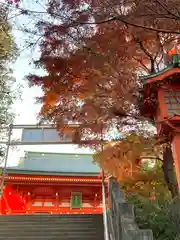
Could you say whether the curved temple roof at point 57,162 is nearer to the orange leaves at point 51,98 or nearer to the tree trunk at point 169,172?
the tree trunk at point 169,172

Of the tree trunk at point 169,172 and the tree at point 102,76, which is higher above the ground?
the tree at point 102,76

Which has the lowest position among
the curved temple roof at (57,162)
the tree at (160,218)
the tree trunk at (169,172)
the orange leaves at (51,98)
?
the tree at (160,218)

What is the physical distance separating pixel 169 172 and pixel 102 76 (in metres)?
3.29

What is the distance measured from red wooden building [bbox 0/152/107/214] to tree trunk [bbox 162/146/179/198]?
25.4 feet

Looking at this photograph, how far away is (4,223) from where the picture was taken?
735cm

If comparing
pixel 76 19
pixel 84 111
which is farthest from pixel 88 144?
pixel 76 19

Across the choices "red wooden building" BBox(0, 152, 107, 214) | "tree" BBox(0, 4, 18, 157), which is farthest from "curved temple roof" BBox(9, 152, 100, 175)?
"tree" BBox(0, 4, 18, 157)

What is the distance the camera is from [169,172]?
6.97m

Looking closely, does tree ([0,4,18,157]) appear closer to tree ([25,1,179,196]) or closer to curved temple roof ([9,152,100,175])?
tree ([25,1,179,196])

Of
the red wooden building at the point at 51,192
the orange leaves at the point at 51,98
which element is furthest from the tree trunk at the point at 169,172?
the red wooden building at the point at 51,192

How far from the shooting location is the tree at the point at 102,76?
5.62m

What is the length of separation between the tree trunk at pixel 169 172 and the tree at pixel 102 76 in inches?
1.2

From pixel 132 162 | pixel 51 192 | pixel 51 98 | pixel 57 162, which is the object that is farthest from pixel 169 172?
pixel 57 162

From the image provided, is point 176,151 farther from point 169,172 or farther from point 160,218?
point 160,218
